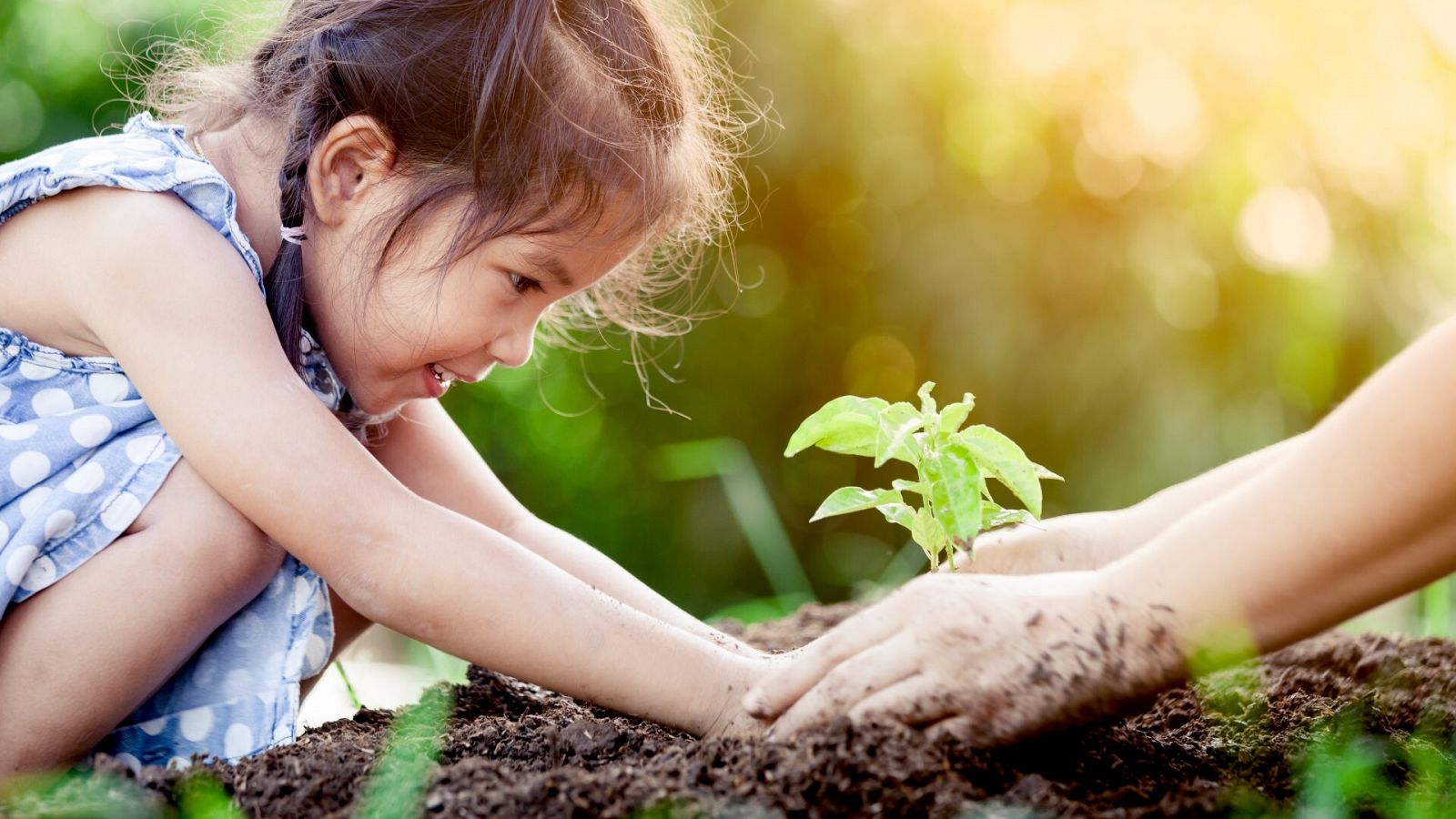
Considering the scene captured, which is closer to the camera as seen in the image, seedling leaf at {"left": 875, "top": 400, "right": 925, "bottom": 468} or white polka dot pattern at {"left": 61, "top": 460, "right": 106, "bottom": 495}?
seedling leaf at {"left": 875, "top": 400, "right": 925, "bottom": 468}

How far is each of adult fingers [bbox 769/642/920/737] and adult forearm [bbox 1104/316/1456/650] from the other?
225mm

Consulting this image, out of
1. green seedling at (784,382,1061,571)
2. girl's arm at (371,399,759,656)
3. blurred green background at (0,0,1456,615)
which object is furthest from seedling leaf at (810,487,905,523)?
blurred green background at (0,0,1456,615)

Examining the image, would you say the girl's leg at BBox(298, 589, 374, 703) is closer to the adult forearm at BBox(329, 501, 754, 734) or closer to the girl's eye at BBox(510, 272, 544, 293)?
the adult forearm at BBox(329, 501, 754, 734)

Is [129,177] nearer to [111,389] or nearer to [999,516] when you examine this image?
[111,389]

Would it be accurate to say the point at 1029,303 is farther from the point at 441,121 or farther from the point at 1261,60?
the point at 441,121

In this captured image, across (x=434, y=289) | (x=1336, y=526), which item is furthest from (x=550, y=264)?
(x=1336, y=526)

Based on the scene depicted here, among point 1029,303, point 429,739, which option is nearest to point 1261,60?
point 1029,303

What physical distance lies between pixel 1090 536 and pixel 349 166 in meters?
1.13

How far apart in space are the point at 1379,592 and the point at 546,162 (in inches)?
43.2

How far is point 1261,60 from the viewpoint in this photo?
3043 millimetres

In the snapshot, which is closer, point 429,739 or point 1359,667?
point 429,739

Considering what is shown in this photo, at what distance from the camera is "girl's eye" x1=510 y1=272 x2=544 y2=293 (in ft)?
5.24

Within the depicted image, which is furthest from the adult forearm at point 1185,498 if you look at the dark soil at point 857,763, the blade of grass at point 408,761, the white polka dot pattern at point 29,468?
the white polka dot pattern at point 29,468

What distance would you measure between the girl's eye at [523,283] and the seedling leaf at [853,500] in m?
0.55
